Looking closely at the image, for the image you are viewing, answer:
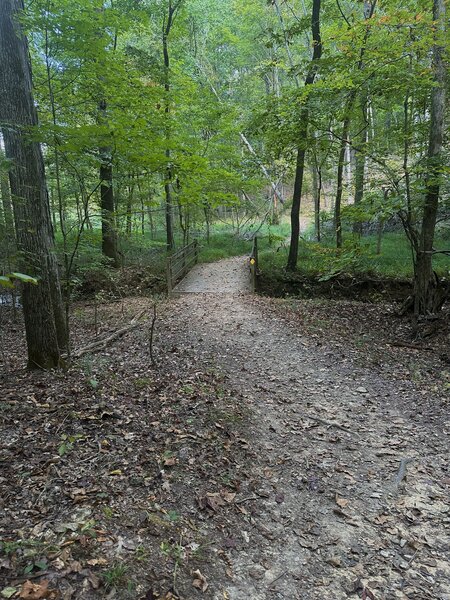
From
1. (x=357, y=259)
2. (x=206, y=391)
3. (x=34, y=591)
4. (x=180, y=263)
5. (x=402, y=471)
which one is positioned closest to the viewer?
(x=34, y=591)

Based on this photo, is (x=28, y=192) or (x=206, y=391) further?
(x=206, y=391)

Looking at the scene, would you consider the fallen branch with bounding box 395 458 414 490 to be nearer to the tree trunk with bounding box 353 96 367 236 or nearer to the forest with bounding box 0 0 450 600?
the forest with bounding box 0 0 450 600

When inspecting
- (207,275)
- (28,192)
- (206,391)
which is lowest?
(206,391)

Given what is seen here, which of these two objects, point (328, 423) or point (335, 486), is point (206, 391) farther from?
point (335, 486)

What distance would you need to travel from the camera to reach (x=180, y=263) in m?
13.8

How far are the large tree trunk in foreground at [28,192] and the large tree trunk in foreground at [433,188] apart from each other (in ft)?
20.7

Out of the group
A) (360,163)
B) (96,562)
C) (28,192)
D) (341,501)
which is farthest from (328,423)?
(360,163)

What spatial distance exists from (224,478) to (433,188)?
6.81 metres

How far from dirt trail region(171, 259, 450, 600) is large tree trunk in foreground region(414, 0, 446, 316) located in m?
3.02

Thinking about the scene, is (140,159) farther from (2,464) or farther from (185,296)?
(185,296)

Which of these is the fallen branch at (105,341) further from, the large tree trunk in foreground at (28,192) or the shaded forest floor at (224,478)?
the large tree trunk in foreground at (28,192)

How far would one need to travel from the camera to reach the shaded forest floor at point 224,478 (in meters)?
2.56

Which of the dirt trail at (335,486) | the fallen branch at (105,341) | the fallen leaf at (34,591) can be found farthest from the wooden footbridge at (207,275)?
the fallen leaf at (34,591)

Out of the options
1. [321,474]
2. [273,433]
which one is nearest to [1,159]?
[273,433]
